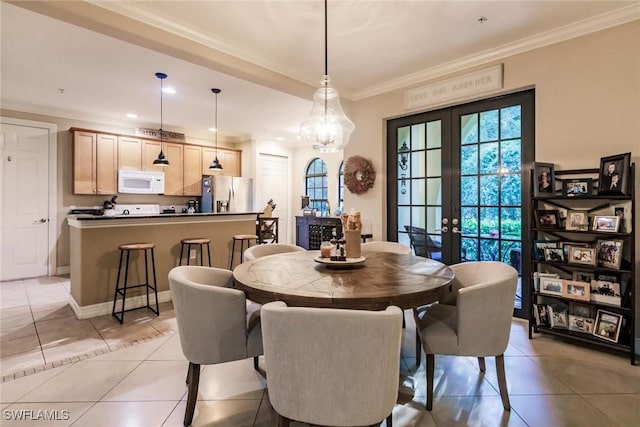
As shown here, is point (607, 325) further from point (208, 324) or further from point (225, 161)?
point (225, 161)

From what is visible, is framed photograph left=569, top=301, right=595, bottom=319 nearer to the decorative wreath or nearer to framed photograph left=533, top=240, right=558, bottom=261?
framed photograph left=533, top=240, right=558, bottom=261

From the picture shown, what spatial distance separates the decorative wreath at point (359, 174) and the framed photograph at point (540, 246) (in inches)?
81.9

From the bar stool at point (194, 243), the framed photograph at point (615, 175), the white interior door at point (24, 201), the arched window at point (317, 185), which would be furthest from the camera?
the arched window at point (317, 185)

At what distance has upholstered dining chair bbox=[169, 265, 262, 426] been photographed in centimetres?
171

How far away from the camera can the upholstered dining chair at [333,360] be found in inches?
47.6

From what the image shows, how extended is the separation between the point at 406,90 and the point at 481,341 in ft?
10.6

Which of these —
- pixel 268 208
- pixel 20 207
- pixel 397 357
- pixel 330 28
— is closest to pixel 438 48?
pixel 330 28

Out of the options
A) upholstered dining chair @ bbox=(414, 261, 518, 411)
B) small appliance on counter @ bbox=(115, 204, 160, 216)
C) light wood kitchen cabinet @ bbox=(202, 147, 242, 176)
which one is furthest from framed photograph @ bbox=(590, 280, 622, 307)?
small appliance on counter @ bbox=(115, 204, 160, 216)

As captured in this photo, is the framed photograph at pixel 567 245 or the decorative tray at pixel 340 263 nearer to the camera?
the decorative tray at pixel 340 263

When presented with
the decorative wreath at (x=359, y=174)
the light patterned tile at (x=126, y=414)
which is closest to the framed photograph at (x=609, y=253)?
the decorative wreath at (x=359, y=174)

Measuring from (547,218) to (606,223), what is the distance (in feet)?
1.36

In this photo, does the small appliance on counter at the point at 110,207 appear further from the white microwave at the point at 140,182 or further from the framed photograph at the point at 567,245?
the framed photograph at the point at 567,245

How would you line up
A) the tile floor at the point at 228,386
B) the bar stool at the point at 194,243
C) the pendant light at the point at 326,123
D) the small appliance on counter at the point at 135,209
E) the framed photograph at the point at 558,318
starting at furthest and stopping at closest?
the small appliance on counter at the point at 135,209 < the bar stool at the point at 194,243 < the framed photograph at the point at 558,318 < the pendant light at the point at 326,123 < the tile floor at the point at 228,386

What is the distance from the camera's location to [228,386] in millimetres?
2184
